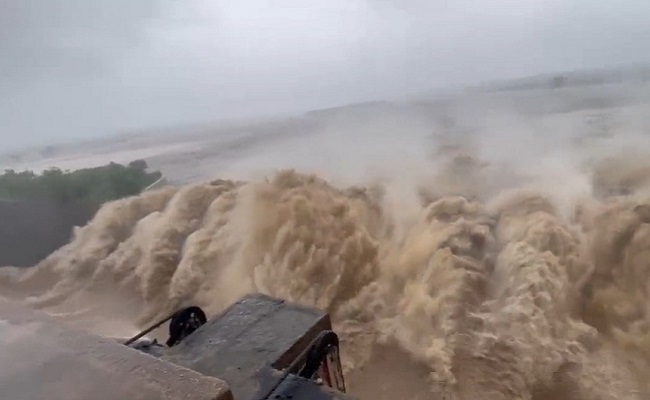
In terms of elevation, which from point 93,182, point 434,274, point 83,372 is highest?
point 93,182

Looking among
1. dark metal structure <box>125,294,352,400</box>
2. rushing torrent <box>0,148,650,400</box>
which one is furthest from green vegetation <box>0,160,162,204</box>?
dark metal structure <box>125,294,352,400</box>

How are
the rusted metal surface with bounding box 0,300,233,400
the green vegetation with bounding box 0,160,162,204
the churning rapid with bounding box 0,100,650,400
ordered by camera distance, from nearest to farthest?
the rusted metal surface with bounding box 0,300,233,400 → the churning rapid with bounding box 0,100,650,400 → the green vegetation with bounding box 0,160,162,204

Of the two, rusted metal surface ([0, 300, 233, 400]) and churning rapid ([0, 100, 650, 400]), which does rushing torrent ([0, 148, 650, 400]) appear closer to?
churning rapid ([0, 100, 650, 400])

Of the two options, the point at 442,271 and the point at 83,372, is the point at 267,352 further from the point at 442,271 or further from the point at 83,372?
the point at 442,271

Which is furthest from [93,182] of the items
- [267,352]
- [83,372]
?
[83,372]

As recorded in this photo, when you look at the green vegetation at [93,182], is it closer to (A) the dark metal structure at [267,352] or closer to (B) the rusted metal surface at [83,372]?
(A) the dark metal structure at [267,352]

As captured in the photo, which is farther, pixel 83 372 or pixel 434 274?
pixel 434 274

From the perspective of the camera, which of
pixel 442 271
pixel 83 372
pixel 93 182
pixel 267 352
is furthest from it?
pixel 93 182
